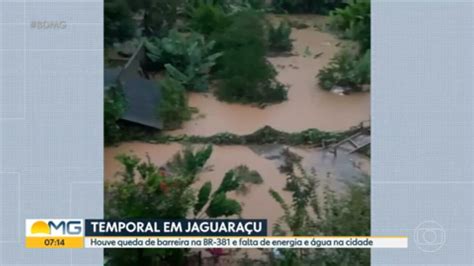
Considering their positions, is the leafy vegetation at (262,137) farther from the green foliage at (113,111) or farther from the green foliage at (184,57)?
the green foliage at (184,57)

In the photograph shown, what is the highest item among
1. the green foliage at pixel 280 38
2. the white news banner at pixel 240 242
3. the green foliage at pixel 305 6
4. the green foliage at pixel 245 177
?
the green foliage at pixel 305 6

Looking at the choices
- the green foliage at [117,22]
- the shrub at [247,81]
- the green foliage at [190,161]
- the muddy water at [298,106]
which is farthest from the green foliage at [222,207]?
the green foliage at [117,22]

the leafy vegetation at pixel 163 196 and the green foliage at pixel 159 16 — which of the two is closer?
the leafy vegetation at pixel 163 196

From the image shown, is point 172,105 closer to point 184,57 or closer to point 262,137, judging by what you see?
point 184,57

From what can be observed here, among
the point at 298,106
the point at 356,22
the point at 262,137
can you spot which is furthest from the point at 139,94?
the point at 356,22

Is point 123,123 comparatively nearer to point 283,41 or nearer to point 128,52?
point 128,52

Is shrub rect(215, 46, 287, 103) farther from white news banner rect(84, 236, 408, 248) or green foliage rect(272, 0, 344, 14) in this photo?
white news banner rect(84, 236, 408, 248)

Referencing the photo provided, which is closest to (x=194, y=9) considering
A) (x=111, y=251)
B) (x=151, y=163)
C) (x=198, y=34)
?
(x=198, y=34)
